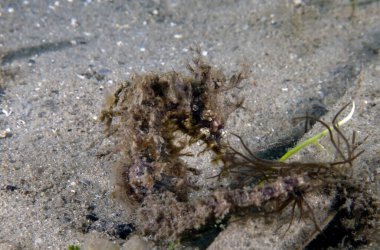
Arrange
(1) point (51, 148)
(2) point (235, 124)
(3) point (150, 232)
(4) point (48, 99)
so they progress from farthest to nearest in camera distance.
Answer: (4) point (48, 99) → (2) point (235, 124) → (1) point (51, 148) → (3) point (150, 232)

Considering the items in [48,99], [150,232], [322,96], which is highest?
[322,96]

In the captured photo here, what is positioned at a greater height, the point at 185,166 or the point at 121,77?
the point at 185,166

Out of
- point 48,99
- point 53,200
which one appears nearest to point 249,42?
point 48,99

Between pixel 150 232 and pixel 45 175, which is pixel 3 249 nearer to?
pixel 45 175

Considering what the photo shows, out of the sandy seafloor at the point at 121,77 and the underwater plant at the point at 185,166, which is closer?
the underwater plant at the point at 185,166

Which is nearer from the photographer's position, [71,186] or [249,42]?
[71,186]

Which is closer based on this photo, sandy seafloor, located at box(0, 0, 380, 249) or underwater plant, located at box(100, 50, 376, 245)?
underwater plant, located at box(100, 50, 376, 245)

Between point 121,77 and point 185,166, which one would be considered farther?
point 121,77

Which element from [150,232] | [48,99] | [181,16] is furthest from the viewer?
[181,16]
